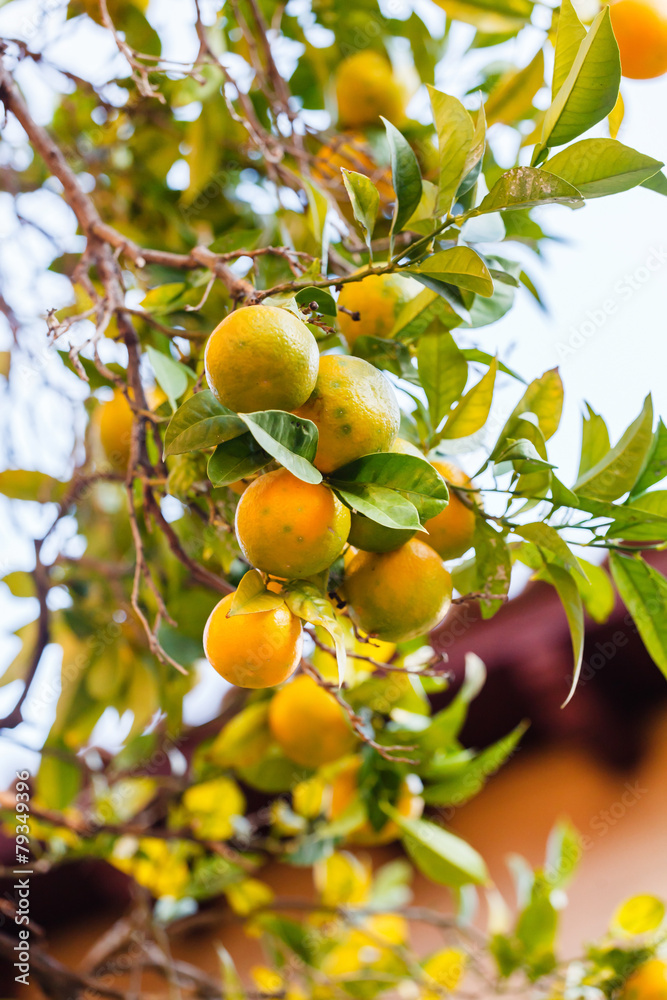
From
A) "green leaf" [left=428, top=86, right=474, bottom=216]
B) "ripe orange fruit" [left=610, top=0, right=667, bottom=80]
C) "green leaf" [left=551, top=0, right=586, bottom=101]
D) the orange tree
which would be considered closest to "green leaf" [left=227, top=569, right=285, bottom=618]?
the orange tree

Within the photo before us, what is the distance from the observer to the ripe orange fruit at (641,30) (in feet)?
2.68

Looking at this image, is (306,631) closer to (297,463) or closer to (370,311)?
(297,463)

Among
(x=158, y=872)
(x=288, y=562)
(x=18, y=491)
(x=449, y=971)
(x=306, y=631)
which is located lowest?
(x=158, y=872)

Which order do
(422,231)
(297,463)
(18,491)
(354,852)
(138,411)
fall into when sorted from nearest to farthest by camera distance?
1. (297,463)
2. (422,231)
3. (138,411)
4. (18,491)
5. (354,852)

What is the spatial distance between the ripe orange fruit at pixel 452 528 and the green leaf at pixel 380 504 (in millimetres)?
108

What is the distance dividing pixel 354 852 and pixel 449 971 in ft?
2.47

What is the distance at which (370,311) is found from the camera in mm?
651

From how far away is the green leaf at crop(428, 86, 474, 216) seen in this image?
1.71ft

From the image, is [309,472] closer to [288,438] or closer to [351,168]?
[288,438]

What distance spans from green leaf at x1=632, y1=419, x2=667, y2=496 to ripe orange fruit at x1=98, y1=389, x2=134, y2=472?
0.61 metres

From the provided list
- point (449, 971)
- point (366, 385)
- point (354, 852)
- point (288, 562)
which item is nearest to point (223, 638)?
point (288, 562)

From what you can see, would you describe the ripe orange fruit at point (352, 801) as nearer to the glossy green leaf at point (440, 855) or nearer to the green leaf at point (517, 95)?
the glossy green leaf at point (440, 855)

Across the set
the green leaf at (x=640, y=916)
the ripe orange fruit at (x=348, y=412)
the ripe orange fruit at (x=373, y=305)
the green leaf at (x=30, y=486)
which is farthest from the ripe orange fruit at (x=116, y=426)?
the green leaf at (x=640, y=916)

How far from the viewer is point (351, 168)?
1080mm
